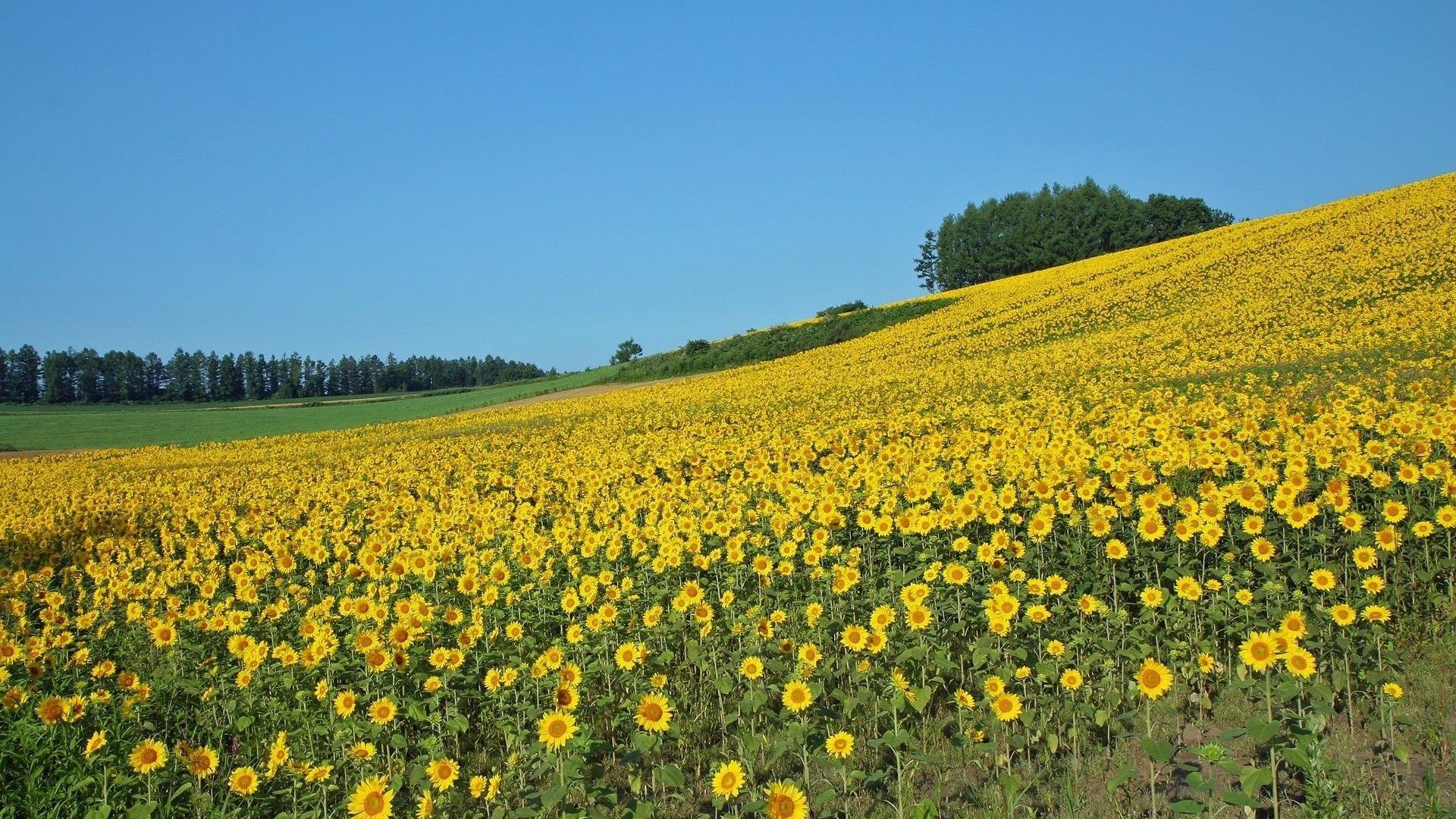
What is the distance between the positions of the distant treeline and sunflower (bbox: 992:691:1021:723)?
361 feet

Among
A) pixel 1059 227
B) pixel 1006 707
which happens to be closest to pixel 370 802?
pixel 1006 707

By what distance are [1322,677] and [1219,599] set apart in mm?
687

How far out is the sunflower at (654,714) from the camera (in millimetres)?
4090

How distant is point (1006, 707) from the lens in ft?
14.0

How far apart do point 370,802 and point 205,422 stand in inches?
2326

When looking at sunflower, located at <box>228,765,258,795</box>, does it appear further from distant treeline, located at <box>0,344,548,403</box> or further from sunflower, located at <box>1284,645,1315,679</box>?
distant treeline, located at <box>0,344,548,403</box>

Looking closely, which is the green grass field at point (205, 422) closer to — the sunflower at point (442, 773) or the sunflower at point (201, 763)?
the sunflower at point (201, 763)

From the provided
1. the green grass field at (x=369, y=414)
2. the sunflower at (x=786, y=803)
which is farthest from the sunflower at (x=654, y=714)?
the green grass field at (x=369, y=414)

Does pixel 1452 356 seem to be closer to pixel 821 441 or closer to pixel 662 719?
pixel 821 441

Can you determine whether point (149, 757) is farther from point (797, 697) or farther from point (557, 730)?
point (797, 697)

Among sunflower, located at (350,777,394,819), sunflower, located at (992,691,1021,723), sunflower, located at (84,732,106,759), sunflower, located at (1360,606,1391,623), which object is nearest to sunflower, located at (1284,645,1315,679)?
sunflower, located at (1360,606,1391,623)

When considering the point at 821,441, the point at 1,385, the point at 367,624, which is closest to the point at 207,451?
the point at 821,441

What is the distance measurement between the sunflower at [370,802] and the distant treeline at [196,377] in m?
109

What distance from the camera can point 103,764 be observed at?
14.7 feet
